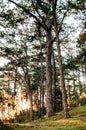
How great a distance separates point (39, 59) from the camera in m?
42.5

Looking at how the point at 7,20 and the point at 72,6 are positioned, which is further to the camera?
the point at 7,20

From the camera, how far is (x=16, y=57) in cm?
3762

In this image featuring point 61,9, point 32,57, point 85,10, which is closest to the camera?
point 85,10

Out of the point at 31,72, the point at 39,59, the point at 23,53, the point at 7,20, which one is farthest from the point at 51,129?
the point at 31,72

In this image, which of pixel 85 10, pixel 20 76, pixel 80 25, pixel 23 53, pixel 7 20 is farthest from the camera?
pixel 20 76

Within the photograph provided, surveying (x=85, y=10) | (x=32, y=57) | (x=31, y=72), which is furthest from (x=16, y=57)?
(x=31, y=72)

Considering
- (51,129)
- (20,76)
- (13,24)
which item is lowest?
(51,129)

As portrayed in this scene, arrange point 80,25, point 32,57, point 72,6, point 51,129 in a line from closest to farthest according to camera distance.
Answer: point 51,129 < point 72,6 < point 80,25 < point 32,57

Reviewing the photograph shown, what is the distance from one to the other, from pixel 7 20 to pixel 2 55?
5507mm

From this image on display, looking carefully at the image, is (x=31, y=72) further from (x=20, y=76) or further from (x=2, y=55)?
(x=2, y=55)

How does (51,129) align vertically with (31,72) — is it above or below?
below

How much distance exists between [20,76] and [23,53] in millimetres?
10902

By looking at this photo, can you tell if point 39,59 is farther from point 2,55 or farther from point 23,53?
point 2,55

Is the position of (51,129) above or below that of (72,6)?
below
